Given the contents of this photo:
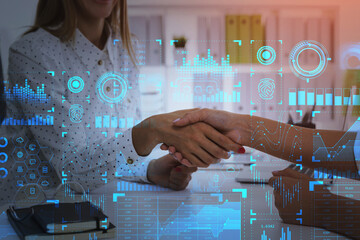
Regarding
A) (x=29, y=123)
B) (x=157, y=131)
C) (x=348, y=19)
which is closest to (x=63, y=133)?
(x=29, y=123)

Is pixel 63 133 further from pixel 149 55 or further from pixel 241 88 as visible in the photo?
pixel 241 88

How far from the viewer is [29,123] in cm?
84

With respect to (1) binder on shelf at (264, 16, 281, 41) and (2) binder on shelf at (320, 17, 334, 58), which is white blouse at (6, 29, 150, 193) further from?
(2) binder on shelf at (320, 17, 334, 58)

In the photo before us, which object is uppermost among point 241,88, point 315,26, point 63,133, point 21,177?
point 315,26

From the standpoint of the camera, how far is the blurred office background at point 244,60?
0.81 meters

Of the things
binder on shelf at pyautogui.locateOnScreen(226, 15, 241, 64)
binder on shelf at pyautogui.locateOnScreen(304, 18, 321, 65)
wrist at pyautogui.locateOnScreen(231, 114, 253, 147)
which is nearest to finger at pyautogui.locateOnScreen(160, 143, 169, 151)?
wrist at pyautogui.locateOnScreen(231, 114, 253, 147)

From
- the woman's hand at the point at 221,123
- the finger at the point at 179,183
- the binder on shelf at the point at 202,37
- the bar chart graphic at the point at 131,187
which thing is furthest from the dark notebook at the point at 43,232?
the binder on shelf at the point at 202,37

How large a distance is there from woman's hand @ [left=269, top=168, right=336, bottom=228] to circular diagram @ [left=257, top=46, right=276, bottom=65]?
10.2 inches

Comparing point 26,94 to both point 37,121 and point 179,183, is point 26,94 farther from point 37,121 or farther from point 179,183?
point 179,183

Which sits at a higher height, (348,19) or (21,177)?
(348,19)

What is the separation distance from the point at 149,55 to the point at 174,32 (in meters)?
0.11

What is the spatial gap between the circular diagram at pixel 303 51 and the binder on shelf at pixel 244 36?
11 cm

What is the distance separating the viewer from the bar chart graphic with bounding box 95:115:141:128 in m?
0.86

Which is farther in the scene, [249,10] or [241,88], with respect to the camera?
[249,10]
